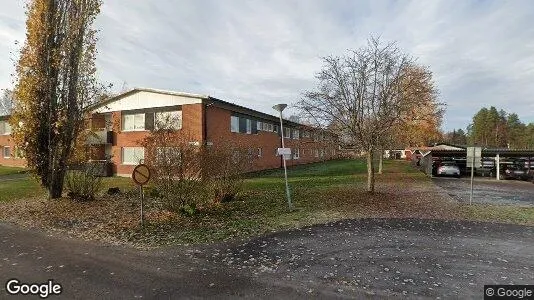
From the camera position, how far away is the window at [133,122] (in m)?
26.8

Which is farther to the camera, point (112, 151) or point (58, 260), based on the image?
point (112, 151)

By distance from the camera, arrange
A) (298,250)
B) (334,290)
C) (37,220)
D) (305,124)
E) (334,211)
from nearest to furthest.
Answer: (334,290) → (298,250) → (37,220) → (334,211) → (305,124)

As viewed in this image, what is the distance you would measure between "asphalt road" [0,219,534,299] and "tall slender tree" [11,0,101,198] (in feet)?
19.4

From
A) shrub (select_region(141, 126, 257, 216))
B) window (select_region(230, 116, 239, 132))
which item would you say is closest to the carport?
window (select_region(230, 116, 239, 132))

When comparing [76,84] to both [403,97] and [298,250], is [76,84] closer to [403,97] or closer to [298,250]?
[298,250]

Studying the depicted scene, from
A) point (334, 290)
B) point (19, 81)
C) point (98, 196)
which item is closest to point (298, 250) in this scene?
point (334, 290)

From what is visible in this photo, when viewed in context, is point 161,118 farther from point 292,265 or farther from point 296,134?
point 296,134

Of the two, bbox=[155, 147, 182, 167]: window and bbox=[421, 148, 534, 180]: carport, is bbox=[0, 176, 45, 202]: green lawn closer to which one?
bbox=[155, 147, 182, 167]: window

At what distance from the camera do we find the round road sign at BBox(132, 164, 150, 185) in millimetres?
9430

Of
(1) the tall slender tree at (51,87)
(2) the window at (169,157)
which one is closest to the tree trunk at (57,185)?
(1) the tall slender tree at (51,87)

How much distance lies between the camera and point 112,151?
28.2 metres

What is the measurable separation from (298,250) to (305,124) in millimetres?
10676

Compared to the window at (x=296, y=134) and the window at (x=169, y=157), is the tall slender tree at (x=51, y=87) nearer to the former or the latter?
the window at (x=169, y=157)

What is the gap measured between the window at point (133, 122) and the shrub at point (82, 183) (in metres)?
12.5
